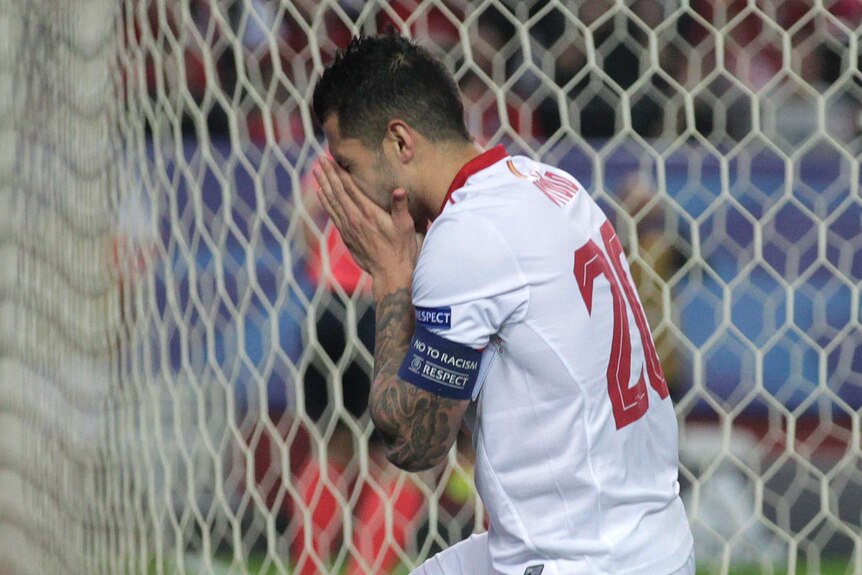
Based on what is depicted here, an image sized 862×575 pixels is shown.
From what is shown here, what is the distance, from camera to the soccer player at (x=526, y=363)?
1553 mm

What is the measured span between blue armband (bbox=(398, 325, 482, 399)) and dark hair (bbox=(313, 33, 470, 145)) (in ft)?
1.06

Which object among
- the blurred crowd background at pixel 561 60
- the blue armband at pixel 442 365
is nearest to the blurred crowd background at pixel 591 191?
the blurred crowd background at pixel 561 60

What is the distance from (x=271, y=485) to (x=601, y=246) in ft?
5.95

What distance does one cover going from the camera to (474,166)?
1697mm

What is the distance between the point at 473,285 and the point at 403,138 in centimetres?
30

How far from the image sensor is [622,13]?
2912mm

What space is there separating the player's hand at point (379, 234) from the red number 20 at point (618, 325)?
0.25 metres

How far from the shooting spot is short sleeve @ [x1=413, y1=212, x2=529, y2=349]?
5.04ft

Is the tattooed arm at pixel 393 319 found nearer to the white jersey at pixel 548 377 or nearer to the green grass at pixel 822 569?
the white jersey at pixel 548 377

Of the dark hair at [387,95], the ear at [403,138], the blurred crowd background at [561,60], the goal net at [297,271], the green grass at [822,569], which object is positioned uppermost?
the dark hair at [387,95]

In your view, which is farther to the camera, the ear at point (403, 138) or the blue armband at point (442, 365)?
the ear at point (403, 138)

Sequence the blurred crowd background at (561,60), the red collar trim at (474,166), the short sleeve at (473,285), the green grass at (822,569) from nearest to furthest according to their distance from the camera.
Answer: the short sleeve at (473,285) → the red collar trim at (474,166) → the blurred crowd background at (561,60) → the green grass at (822,569)

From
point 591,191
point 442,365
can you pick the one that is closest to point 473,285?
point 442,365

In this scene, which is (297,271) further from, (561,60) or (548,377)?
(548,377)
